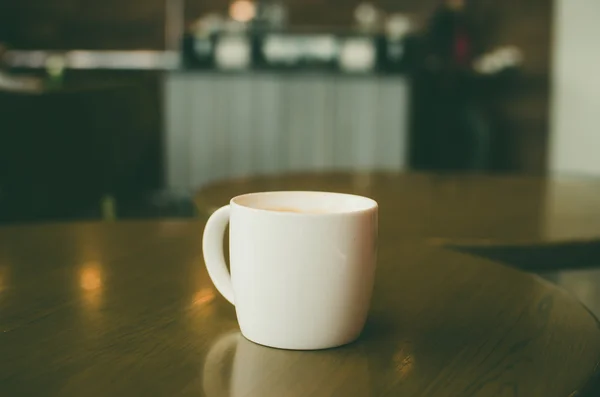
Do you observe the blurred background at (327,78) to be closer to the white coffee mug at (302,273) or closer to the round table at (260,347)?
the round table at (260,347)

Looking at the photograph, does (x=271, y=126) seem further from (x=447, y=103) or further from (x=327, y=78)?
(x=447, y=103)

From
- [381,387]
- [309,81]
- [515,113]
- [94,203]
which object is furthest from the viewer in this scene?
[515,113]

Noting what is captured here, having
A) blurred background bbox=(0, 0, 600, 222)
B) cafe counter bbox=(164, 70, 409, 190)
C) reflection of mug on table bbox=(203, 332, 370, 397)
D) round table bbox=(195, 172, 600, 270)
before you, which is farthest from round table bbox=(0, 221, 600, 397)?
cafe counter bbox=(164, 70, 409, 190)

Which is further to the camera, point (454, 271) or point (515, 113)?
point (515, 113)

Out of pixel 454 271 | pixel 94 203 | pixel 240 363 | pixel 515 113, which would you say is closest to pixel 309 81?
pixel 515 113

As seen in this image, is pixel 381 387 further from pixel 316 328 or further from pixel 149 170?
pixel 149 170

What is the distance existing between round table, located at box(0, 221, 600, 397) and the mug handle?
31 millimetres

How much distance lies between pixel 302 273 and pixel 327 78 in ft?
12.1

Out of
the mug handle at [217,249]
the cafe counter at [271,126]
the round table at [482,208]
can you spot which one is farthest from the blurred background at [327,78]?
the mug handle at [217,249]

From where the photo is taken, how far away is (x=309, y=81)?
414cm

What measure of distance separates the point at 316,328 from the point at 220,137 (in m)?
3.72

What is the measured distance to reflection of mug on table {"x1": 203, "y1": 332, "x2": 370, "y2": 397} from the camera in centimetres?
45

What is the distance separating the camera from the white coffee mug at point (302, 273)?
1.68 ft

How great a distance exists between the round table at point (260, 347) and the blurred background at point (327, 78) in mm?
3038
